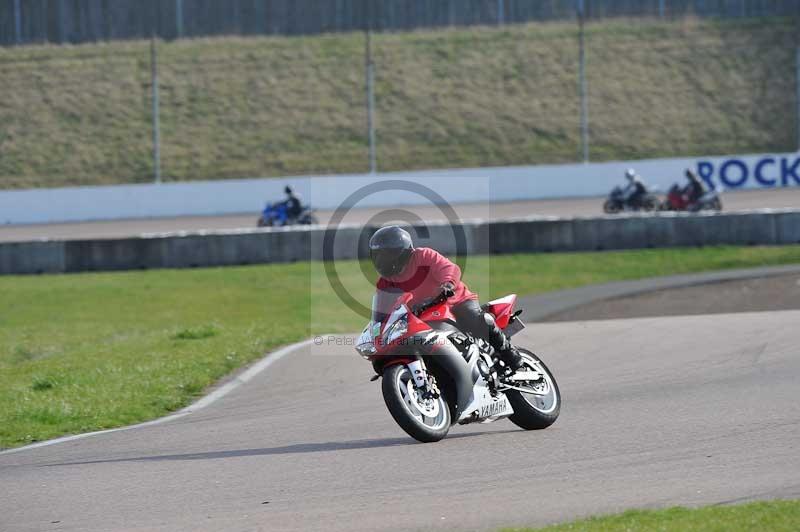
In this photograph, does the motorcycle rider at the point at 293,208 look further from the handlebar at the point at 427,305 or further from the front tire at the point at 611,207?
the handlebar at the point at 427,305

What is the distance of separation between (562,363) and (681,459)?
16.7ft

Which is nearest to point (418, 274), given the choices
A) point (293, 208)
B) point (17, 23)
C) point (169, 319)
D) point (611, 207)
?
point (169, 319)

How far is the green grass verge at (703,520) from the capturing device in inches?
207

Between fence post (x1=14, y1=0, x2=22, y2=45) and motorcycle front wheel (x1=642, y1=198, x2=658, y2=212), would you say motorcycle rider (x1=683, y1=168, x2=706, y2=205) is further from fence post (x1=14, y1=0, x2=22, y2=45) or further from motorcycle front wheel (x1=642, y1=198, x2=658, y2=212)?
fence post (x1=14, y1=0, x2=22, y2=45)

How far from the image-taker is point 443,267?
7.84m

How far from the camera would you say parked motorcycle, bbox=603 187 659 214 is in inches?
1176

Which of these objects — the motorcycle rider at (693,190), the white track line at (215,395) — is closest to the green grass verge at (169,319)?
the white track line at (215,395)

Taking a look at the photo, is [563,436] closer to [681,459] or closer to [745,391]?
[681,459]

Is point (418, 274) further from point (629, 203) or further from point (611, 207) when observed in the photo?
point (611, 207)

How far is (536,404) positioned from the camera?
8430 millimetres

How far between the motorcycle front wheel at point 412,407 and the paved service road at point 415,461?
0.14 metres

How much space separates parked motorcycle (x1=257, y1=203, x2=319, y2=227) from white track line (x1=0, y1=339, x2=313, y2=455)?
1495 cm

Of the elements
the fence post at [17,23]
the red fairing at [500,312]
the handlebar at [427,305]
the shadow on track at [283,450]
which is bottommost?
the shadow on track at [283,450]

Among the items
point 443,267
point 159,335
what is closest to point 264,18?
point 159,335
